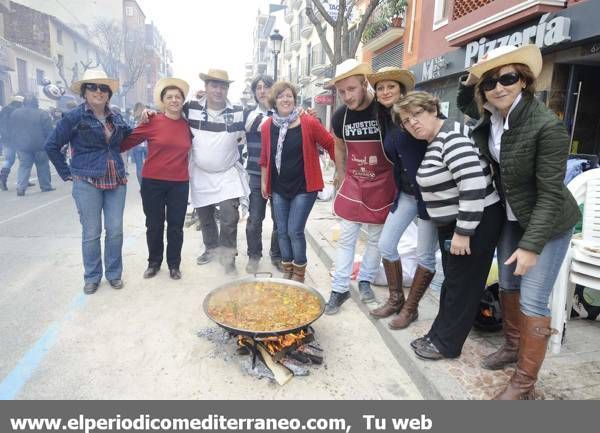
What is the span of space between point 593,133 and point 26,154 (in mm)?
11844

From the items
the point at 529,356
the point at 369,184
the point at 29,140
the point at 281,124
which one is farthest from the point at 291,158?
the point at 29,140

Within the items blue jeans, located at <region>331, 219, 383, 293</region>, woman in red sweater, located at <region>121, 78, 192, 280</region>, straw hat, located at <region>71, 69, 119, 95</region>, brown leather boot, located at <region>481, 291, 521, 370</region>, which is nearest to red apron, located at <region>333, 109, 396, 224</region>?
blue jeans, located at <region>331, 219, 383, 293</region>

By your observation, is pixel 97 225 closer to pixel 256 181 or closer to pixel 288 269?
pixel 256 181

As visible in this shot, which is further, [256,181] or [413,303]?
[256,181]

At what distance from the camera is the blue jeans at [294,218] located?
166 inches

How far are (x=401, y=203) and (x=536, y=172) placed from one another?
1263 millimetres

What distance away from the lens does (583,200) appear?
3311 mm

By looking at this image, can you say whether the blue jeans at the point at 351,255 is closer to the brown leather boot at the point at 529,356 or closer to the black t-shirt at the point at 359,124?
the black t-shirt at the point at 359,124

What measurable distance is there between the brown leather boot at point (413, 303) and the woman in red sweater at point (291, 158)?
51.3 inches

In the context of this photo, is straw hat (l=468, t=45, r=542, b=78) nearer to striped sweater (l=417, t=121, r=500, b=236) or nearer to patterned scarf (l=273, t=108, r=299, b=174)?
striped sweater (l=417, t=121, r=500, b=236)

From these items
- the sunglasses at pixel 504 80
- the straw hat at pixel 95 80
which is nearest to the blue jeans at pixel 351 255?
the sunglasses at pixel 504 80

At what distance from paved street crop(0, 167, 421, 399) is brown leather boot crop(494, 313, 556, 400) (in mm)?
614
